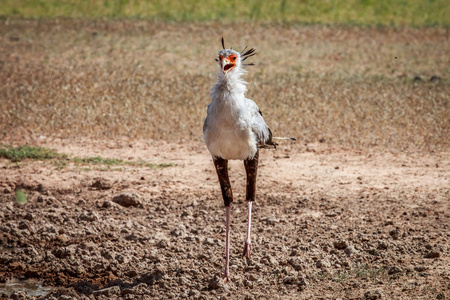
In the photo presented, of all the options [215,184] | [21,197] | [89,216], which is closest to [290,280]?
[89,216]

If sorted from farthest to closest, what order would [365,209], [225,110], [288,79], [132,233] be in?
[288,79] < [365,209] < [132,233] < [225,110]

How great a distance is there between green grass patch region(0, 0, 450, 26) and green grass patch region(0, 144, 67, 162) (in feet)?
48.8

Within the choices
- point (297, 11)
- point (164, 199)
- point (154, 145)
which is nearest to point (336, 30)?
point (297, 11)

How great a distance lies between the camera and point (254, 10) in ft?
84.5

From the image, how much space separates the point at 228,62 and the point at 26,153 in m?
4.90

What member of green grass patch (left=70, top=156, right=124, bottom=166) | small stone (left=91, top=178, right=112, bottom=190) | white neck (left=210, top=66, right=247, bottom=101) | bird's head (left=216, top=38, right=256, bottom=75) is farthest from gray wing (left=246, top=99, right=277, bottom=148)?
green grass patch (left=70, top=156, right=124, bottom=166)

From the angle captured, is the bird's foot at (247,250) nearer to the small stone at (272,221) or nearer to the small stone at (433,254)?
the small stone at (272,221)

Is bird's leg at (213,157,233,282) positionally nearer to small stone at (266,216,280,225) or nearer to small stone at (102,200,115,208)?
small stone at (266,216,280,225)

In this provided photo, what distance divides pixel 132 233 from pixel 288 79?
29.7 feet

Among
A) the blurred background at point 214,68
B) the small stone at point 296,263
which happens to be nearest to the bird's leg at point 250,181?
the small stone at point 296,263

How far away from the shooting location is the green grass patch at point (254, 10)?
78.5 feet

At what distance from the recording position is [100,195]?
7.48 m

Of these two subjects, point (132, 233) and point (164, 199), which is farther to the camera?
point (164, 199)

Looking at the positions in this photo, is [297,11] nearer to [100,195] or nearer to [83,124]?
[83,124]
